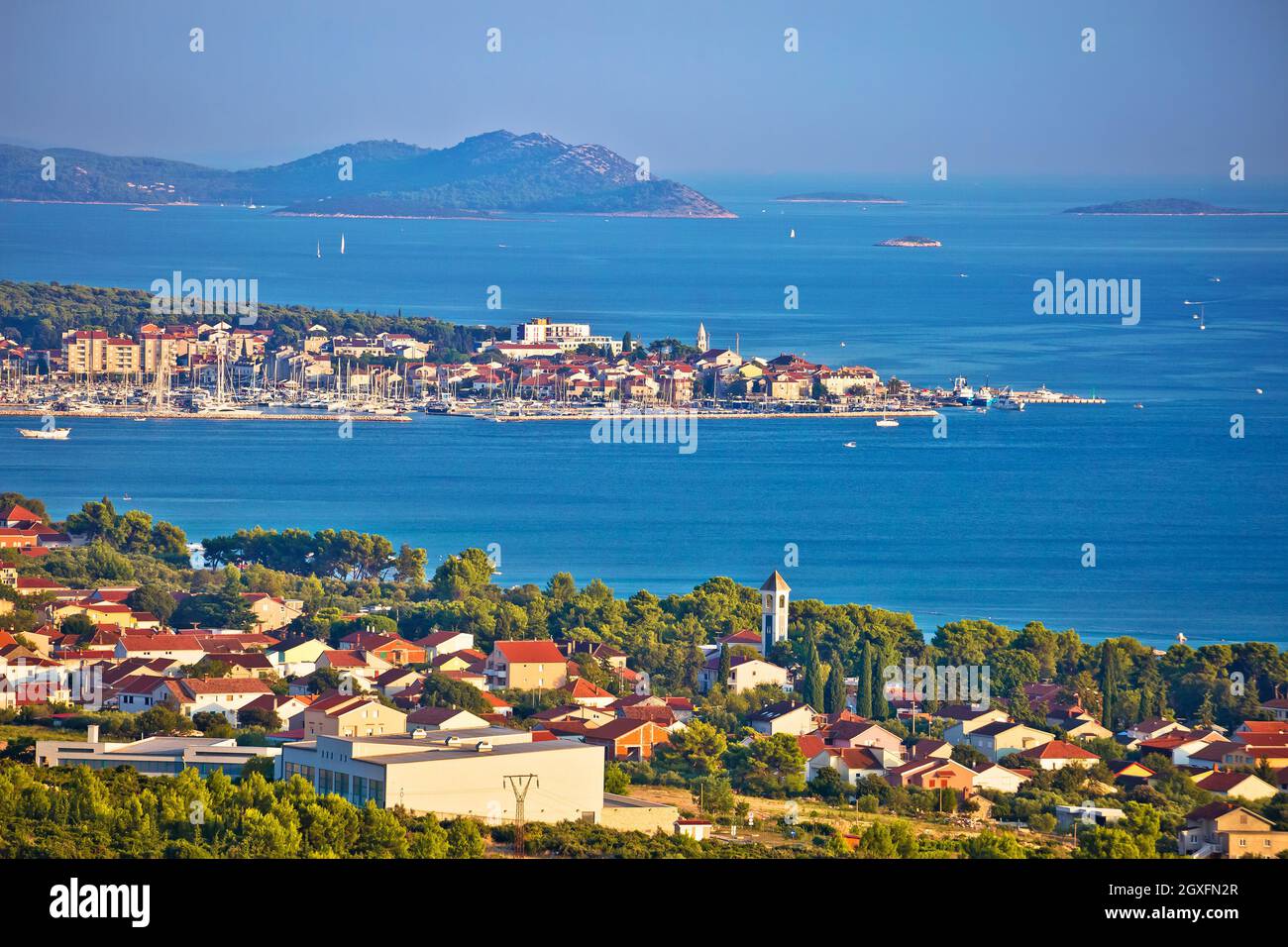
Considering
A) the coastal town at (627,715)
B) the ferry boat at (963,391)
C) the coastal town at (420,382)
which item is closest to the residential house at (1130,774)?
the coastal town at (627,715)

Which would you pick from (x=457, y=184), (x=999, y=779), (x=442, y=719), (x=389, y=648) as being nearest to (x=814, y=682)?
(x=999, y=779)

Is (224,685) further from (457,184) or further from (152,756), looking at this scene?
(457,184)

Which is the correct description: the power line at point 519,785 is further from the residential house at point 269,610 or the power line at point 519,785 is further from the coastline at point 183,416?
the coastline at point 183,416

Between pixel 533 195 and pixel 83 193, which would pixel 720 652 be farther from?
pixel 533 195

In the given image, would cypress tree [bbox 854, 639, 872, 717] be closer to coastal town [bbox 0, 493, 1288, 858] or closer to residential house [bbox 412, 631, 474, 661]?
coastal town [bbox 0, 493, 1288, 858]

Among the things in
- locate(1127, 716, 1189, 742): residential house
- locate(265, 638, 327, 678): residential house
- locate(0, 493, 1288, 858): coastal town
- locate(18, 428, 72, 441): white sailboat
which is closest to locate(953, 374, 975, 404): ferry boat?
locate(18, 428, 72, 441): white sailboat

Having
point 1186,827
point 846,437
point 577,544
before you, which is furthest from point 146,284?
point 1186,827
